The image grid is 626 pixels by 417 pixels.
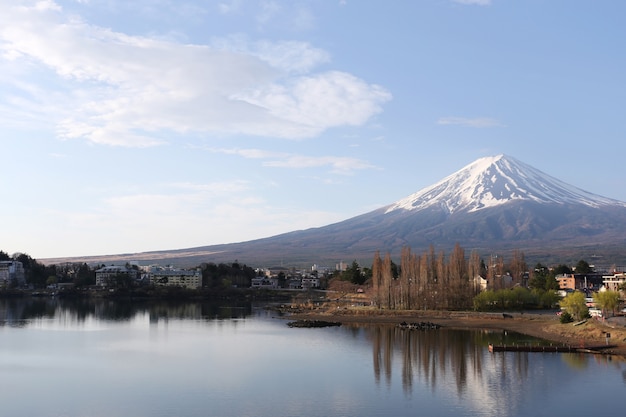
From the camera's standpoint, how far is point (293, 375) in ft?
73.3

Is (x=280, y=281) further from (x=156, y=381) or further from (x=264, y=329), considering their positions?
(x=156, y=381)

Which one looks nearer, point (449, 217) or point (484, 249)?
point (484, 249)

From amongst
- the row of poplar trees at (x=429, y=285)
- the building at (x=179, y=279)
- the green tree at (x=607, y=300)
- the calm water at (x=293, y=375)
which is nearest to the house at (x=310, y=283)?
the building at (x=179, y=279)

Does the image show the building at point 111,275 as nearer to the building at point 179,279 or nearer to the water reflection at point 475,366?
the building at point 179,279

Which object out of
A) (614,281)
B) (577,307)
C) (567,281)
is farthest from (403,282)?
(567,281)

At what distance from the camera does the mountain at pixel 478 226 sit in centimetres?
12838

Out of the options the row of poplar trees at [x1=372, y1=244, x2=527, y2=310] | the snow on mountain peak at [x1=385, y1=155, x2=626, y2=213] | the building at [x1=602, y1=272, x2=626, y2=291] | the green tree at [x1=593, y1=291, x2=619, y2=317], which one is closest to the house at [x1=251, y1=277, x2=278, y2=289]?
the row of poplar trees at [x1=372, y1=244, x2=527, y2=310]

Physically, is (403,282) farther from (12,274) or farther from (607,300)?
(12,274)

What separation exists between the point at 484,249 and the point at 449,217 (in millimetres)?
31984

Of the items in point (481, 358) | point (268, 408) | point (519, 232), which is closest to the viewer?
point (268, 408)

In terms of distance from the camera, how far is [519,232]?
14000cm

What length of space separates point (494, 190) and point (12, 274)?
114733 millimetres

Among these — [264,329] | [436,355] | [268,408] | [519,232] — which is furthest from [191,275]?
[519,232]

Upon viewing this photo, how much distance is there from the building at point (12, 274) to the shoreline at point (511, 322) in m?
45.0
